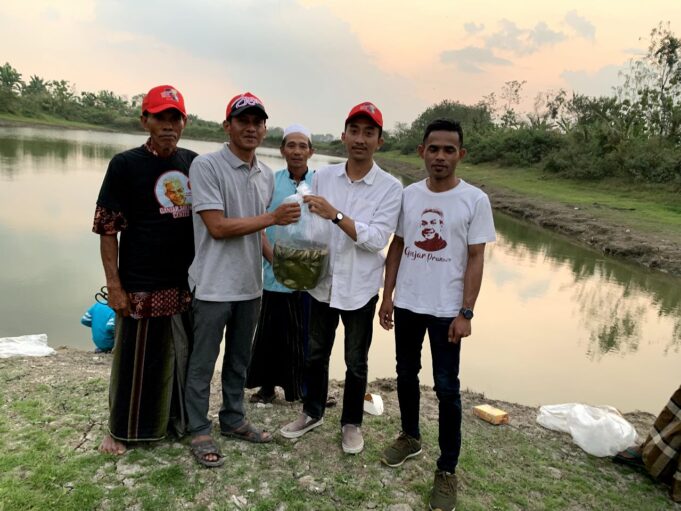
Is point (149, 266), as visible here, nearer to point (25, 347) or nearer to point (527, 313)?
point (25, 347)

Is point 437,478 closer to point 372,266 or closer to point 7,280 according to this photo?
point 372,266

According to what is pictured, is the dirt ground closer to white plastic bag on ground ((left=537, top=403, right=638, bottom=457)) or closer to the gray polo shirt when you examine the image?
white plastic bag on ground ((left=537, top=403, right=638, bottom=457))

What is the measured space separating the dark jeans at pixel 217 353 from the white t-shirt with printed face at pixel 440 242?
89cm

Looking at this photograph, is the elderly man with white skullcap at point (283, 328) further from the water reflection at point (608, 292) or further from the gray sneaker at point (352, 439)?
the water reflection at point (608, 292)

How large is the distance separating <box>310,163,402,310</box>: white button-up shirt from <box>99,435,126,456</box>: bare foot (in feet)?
4.56

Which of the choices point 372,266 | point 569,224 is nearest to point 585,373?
point 372,266

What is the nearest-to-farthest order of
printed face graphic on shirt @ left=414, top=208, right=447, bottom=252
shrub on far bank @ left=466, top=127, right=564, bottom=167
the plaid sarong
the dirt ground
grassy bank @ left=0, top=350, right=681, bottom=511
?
grassy bank @ left=0, top=350, right=681, bottom=511 → printed face graphic on shirt @ left=414, top=208, right=447, bottom=252 → the plaid sarong → the dirt ground → shrub on far bank @ left=466, top=127, right=564, bottom=167

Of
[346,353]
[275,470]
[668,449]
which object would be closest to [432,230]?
[346,353]

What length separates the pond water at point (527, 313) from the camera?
523 centimetres

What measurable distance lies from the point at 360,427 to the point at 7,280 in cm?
580

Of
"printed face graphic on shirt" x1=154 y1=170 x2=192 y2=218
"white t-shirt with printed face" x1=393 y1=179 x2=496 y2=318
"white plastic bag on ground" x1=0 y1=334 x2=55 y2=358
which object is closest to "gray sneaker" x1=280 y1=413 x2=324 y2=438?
"white t-shirt with printed face" x1=393 y1=179 x2=496 y2=318

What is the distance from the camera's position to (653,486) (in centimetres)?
304

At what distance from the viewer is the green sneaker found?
8.39 ft

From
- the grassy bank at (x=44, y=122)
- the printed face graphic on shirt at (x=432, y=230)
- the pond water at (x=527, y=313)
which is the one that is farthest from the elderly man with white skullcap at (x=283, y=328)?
the grassy bank at (x=44, y=122)
